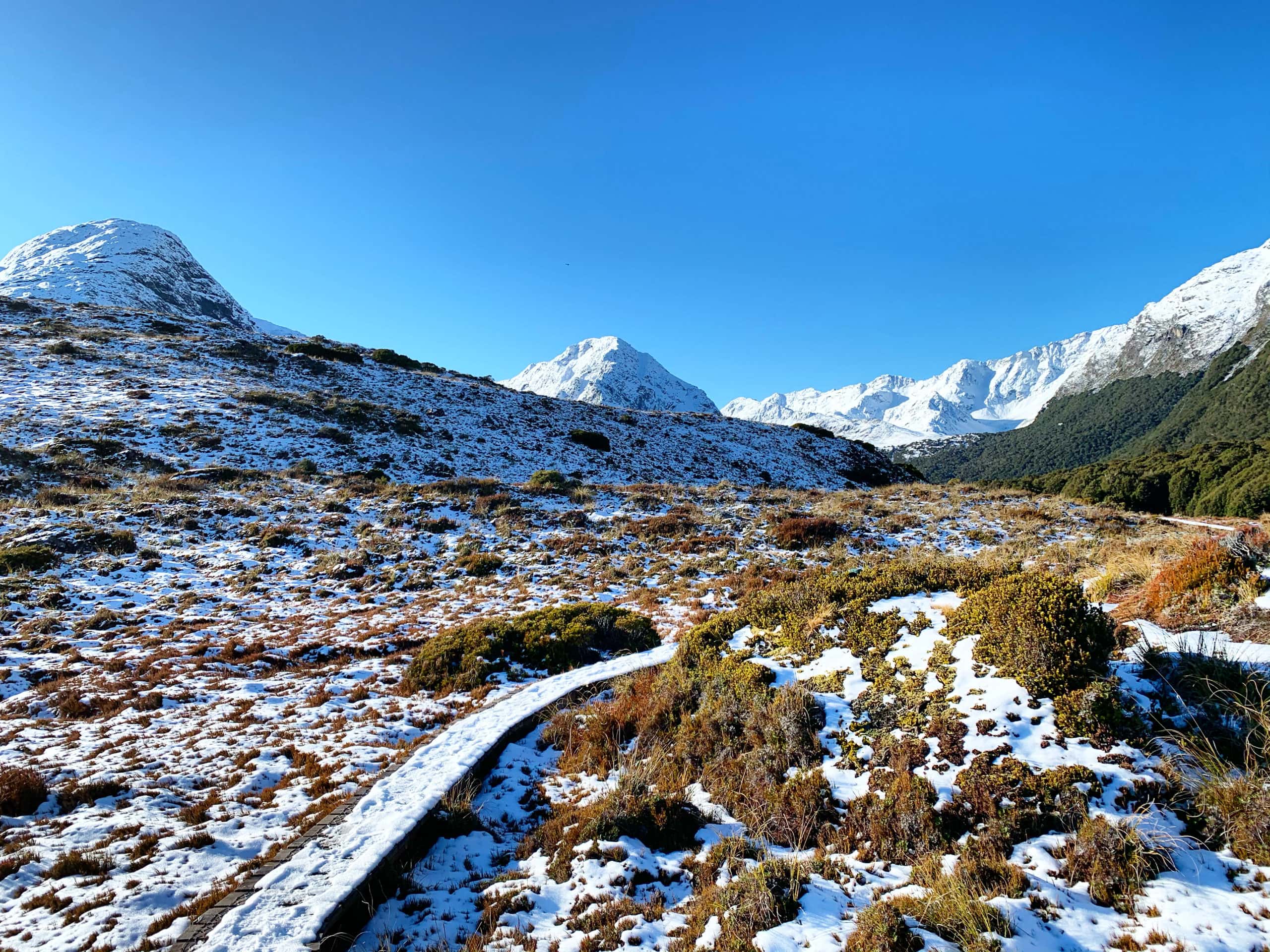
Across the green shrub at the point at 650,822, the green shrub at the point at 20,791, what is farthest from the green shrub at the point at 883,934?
the green shrub at the point at 20,791

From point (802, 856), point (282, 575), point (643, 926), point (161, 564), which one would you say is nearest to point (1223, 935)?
point (802, 856)

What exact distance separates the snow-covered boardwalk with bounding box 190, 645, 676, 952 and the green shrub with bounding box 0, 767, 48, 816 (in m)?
3.82

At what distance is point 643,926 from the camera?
15.7 ft

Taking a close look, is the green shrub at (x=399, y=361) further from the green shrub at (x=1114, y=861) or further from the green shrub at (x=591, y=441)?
the green shrub at (x=1114, y=861)

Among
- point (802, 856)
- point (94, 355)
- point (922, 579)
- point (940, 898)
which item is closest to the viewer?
point (940, 898)

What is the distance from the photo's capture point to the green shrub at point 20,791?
21.1 feet

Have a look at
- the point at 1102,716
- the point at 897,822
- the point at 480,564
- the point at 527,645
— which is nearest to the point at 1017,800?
the point at 897,822

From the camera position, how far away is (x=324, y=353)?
5169 cm

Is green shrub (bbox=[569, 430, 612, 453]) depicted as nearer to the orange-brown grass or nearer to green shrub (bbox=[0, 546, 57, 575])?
green shrub (bbox=[0, 546, 57, 575])

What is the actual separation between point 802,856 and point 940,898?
1.37m

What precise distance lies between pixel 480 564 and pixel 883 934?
55.6ft

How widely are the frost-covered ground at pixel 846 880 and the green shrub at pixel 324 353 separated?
179 ft

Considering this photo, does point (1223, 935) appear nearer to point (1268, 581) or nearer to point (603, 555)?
point (1268, 581)

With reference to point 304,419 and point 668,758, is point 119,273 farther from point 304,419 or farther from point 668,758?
point 668,758
